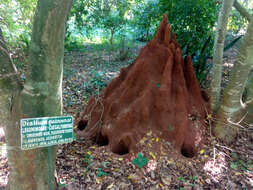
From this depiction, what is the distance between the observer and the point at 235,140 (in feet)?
12.5

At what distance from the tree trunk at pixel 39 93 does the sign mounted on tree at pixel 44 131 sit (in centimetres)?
20

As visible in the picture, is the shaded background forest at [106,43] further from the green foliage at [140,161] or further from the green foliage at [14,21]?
the green foliage at [140,161]

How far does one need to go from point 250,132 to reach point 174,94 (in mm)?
1873

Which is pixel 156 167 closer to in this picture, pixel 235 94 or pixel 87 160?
pixel 87 160

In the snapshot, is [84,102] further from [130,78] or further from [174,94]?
[174,94]

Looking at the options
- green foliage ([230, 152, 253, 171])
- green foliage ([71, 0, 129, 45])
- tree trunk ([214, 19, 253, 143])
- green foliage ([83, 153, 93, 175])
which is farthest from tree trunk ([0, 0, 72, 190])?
green foliage ([71, 0, 129, 45])

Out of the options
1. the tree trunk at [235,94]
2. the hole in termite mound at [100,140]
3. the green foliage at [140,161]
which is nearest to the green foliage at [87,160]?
the hole in termite mound at [100,140]

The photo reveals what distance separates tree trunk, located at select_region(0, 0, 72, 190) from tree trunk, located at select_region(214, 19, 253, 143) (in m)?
2.75

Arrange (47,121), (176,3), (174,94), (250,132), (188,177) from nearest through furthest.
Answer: (47,121) < (188,177) < (174,94) < (250,132) < (176,3)

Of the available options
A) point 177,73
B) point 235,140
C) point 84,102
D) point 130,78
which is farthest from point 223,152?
point 84,102

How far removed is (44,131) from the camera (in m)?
2.04

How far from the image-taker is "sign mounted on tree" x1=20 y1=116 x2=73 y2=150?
1.95m

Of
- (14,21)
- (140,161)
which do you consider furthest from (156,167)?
(14,21)

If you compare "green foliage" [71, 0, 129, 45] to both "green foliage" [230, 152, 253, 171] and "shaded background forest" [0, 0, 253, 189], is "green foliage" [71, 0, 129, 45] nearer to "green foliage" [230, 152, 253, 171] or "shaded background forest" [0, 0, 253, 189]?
"shaded background forest" [0, 0, 253, 189]
